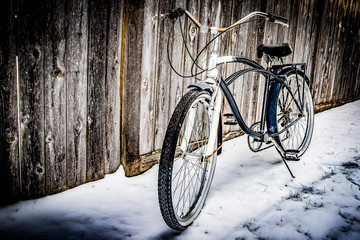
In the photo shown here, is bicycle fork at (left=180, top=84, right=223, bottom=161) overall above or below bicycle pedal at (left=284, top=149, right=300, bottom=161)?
above

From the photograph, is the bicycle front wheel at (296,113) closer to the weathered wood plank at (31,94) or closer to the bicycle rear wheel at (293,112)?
the bicycle rear wheel at (293,112)

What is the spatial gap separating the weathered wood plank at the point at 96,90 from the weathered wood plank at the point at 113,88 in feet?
0.11

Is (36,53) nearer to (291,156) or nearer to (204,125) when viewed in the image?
(204,125)

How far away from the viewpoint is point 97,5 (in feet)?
5.33

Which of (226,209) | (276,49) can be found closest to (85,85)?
(226,209)

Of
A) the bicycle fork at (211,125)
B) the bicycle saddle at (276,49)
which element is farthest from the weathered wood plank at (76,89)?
the bicycle saddle at (276,49)

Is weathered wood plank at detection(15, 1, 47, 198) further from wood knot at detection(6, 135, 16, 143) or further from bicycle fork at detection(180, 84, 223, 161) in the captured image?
bicycle fork at detection(180, 84, 223, 161)

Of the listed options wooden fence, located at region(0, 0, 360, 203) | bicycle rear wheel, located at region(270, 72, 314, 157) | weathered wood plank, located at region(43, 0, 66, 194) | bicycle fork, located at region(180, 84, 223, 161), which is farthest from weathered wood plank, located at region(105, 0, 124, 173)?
bicycle rear wheel, located at region(270, 72, 314, 157)

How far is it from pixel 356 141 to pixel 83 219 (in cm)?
329

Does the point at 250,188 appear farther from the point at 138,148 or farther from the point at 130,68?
the point at 130,68

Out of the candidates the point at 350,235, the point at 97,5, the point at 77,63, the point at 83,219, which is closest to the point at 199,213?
the point at 83,219

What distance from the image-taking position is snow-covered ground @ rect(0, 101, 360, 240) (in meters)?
1.37

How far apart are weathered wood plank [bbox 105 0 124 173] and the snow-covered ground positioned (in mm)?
179

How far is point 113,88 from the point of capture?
6.05 ft
